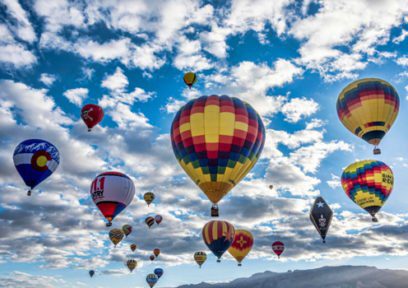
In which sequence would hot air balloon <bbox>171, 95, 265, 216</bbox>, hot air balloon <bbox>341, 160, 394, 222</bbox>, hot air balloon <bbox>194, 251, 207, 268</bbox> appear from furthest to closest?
hot air balloon <bbox>194, 251, 207, 268</bbox>
hot air balloon <bbox>341, 160, 394, 222</bbox>
hot air balloon <bbox>171, 95, 265, 216</bbox>

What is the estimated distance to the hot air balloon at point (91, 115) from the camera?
4059cm

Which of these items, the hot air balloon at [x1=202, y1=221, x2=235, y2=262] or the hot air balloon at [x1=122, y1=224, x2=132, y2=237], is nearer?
the hot air balloon at [x1=202, y1=221, x2=235, y2=262]

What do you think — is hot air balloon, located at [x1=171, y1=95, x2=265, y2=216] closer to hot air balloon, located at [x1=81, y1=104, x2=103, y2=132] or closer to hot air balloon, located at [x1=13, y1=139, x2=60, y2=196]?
hot air balloon, located at [x1=81, y1=104, x2=103, y2=132]

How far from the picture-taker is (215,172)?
98.7 ft

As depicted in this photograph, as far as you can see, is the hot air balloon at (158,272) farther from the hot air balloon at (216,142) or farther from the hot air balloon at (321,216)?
the hot air balloon at (216,142)

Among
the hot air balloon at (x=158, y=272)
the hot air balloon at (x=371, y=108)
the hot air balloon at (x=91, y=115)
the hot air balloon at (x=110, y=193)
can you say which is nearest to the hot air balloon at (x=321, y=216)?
the hot air balloon at (x=371, y=108)

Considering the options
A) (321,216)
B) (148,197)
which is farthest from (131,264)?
(321,216)

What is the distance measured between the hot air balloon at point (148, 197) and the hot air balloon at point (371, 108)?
3668 cm

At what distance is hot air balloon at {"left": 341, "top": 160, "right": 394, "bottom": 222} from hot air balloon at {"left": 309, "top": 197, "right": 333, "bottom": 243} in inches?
128

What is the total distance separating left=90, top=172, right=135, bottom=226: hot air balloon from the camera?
3734 cm

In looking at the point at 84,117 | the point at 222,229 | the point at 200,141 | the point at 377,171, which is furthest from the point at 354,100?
the point at 84,117

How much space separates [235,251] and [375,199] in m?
24.5

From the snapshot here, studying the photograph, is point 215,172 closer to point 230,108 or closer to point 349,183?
point 230,108

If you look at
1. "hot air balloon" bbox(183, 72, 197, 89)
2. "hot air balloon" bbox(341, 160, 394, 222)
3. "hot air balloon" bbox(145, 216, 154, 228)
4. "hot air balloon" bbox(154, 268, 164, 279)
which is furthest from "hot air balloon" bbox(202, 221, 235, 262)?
"hot air balloon" bbox(154, 268, 164, 279)
